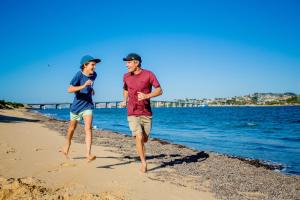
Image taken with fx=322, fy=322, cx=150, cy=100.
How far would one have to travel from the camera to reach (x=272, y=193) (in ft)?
19.4

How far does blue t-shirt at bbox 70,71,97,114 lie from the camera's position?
6754 mm

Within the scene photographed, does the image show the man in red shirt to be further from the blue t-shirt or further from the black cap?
the blue t-shirt

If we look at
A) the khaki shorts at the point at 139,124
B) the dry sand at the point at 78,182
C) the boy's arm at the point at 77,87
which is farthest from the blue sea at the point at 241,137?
the boy's arm at the point at 77,87

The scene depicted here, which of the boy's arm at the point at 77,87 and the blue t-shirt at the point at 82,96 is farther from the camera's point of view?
the blue t-shirt at the point at 82,96

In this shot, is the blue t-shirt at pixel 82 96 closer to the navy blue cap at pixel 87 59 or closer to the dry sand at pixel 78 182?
the navy blue cap at pixel 87 59

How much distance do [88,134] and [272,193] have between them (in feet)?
12.4

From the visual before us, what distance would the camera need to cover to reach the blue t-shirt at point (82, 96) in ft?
22.2

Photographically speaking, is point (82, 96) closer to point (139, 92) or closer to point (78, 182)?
point (139, 92)

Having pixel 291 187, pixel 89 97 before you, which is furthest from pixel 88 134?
pixel 291 187

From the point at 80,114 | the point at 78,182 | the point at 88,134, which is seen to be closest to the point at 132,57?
the point at 80,114

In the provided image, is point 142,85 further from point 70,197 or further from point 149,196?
point 70,197

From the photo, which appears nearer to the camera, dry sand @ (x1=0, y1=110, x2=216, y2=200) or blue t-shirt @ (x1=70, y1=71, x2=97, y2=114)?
dry sand @ (x1=0, y1=110, x2=216, y2=200)

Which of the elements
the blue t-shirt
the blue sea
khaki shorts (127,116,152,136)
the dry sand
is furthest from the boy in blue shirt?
→ the blue sea

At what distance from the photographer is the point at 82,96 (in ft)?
22.5
